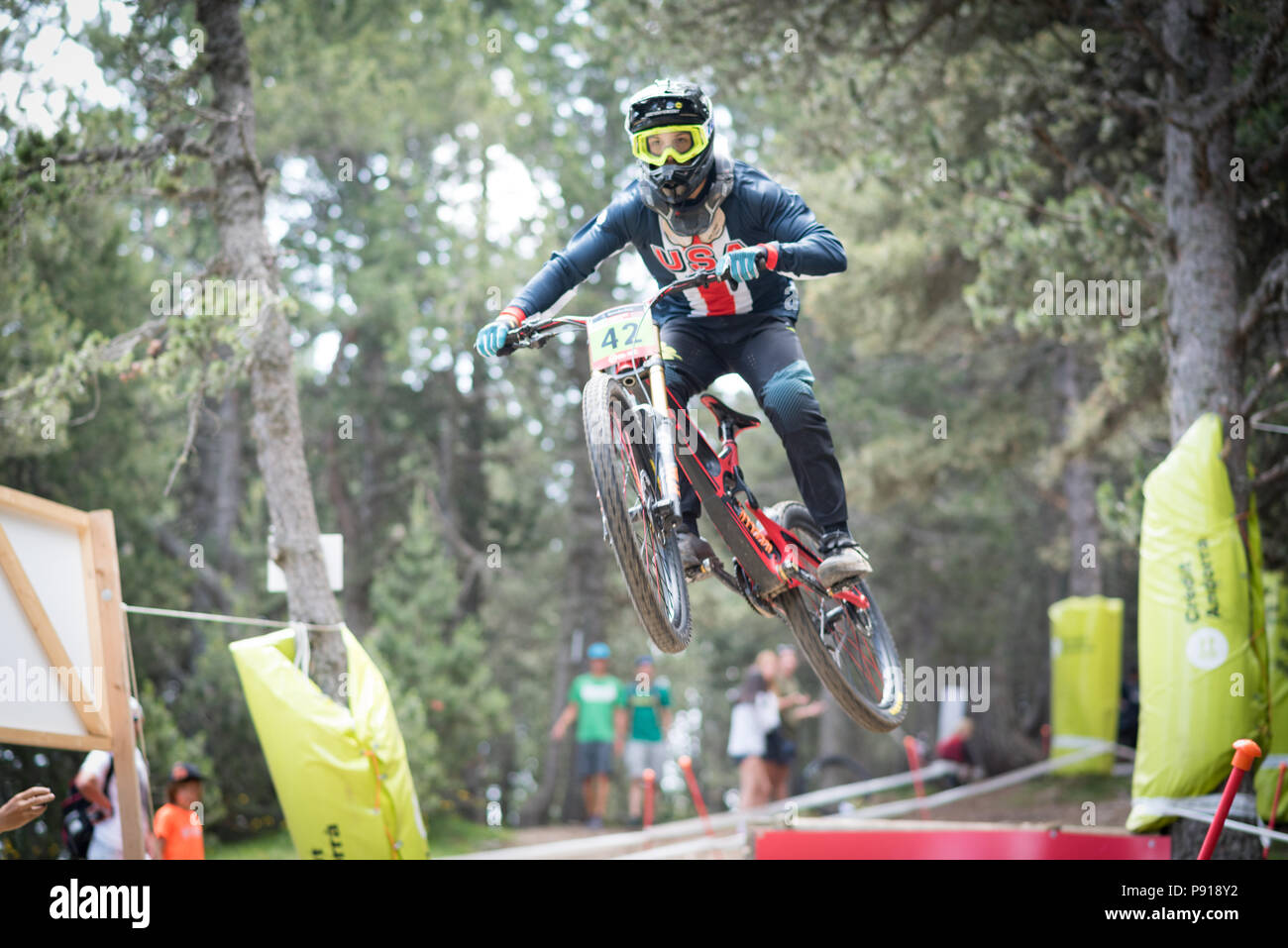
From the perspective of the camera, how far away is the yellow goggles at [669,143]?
4238mm

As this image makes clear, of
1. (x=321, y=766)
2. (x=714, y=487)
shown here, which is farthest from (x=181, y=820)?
(x=714, y=487)

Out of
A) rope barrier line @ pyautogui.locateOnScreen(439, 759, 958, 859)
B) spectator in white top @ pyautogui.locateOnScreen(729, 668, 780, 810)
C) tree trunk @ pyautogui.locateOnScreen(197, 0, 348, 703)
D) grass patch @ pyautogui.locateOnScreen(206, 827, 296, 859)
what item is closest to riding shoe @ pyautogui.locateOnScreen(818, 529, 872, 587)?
rope barrier line @ pyautogui.locateOnScreen(439, 759, 958, 859)

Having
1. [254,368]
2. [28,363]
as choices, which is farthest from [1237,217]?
[28,363]

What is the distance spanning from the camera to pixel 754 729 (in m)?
9.45

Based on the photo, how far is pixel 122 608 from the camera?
5.37 meters

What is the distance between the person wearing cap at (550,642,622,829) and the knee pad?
253 inches

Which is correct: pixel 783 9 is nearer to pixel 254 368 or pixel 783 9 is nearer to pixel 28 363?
pixel 254 368

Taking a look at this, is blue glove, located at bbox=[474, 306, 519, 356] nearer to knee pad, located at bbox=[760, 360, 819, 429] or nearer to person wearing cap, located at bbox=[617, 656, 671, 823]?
knee pad, located at bbox=[760, 360, 819, 429]

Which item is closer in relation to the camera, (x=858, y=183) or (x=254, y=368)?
(x=254, y=368)

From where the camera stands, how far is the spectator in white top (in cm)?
932

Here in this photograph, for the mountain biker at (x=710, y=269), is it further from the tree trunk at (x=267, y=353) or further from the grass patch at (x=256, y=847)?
the grass patch at (x=256, y=847)

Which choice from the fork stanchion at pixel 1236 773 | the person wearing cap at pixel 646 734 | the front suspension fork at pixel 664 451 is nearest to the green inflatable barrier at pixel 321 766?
the front suspension fork at pixel 664 451

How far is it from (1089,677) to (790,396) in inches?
386
